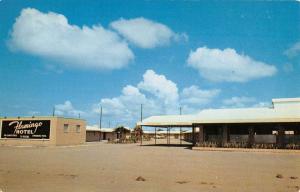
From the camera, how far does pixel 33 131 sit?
43.0 metres

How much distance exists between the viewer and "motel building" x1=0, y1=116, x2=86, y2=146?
4244cm

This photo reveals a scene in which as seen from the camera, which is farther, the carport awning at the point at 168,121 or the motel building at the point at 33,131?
the motel building at the point at 33,131

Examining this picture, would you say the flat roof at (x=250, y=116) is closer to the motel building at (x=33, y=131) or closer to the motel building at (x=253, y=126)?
the motel building at (x=253, y=126)

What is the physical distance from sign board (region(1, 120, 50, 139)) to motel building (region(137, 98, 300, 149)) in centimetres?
1948

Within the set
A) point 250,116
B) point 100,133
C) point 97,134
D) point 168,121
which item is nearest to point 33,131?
point 168,121

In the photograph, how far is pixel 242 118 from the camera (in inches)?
1236

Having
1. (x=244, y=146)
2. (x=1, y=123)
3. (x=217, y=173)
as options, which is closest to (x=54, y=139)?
(x=1, y=123)

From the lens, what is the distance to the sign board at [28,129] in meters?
42.7

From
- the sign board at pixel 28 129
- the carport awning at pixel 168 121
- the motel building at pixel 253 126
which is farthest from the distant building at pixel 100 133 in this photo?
the motel building at pixel 253 126

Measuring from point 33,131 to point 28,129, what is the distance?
71cm

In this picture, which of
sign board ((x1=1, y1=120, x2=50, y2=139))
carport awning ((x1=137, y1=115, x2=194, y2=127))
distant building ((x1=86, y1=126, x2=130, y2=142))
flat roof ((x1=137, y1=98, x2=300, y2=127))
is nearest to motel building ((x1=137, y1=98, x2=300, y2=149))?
flat roof ((x1=137, y1=98, x2=300, y2=127))

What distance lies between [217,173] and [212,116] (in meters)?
20.7

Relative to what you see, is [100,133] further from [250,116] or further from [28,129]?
[250,116]

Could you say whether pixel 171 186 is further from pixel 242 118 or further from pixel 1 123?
pixel 1 123
